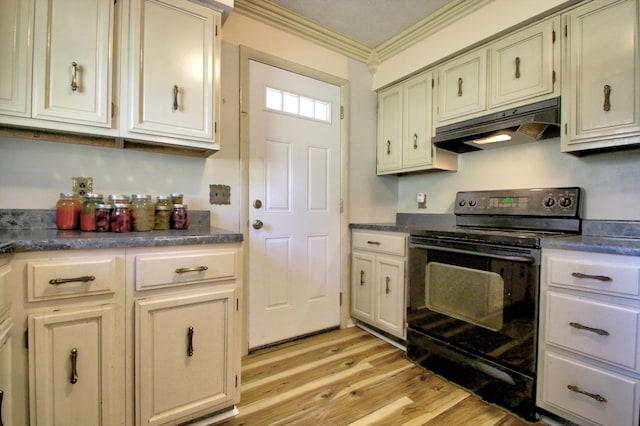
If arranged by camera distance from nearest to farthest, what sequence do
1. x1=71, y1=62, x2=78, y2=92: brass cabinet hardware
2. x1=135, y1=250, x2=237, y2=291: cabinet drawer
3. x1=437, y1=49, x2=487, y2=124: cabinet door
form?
x1=135, y1=250, x2=237, y2=291: cabinet drawer, x1=71, y1=62, x2=78, y2=92: brass cabinet hardware, x1=437, y1=49, x2=487, y2=124: cabinet door

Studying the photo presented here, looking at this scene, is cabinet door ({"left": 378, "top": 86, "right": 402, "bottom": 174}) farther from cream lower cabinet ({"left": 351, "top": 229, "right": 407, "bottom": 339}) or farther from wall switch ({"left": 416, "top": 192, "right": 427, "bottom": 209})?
cream lower cabinet ({"left": 351, "top": 229, "right": 407, "bottom": 339})

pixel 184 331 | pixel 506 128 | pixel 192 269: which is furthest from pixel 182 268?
pixel 506 128

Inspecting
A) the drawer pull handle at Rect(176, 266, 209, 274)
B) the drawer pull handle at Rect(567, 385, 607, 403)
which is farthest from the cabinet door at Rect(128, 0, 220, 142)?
the drawer pull handle at Rect(567, 385, 607, 403)

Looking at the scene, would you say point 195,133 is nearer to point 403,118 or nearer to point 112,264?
point 112,264

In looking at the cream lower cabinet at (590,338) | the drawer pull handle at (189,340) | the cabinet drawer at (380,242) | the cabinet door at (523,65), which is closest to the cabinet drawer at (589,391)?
the cream lower cabinet at (590,338)

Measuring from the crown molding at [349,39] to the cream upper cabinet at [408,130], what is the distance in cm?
31

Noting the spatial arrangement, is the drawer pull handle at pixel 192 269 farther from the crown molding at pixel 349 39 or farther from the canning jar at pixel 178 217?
the crown molding at pixel 349 39

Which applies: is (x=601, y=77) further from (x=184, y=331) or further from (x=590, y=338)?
(x=184, y=331)

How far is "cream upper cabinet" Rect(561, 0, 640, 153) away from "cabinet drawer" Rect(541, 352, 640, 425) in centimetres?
109

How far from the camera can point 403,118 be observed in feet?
8.20

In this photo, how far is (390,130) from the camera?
262 cm

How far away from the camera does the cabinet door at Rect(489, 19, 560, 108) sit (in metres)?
1.67

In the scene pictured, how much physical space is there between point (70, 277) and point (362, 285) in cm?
194

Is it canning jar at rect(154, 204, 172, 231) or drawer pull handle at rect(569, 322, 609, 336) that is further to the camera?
canning jar at rect(154, 204, 172, 231)
